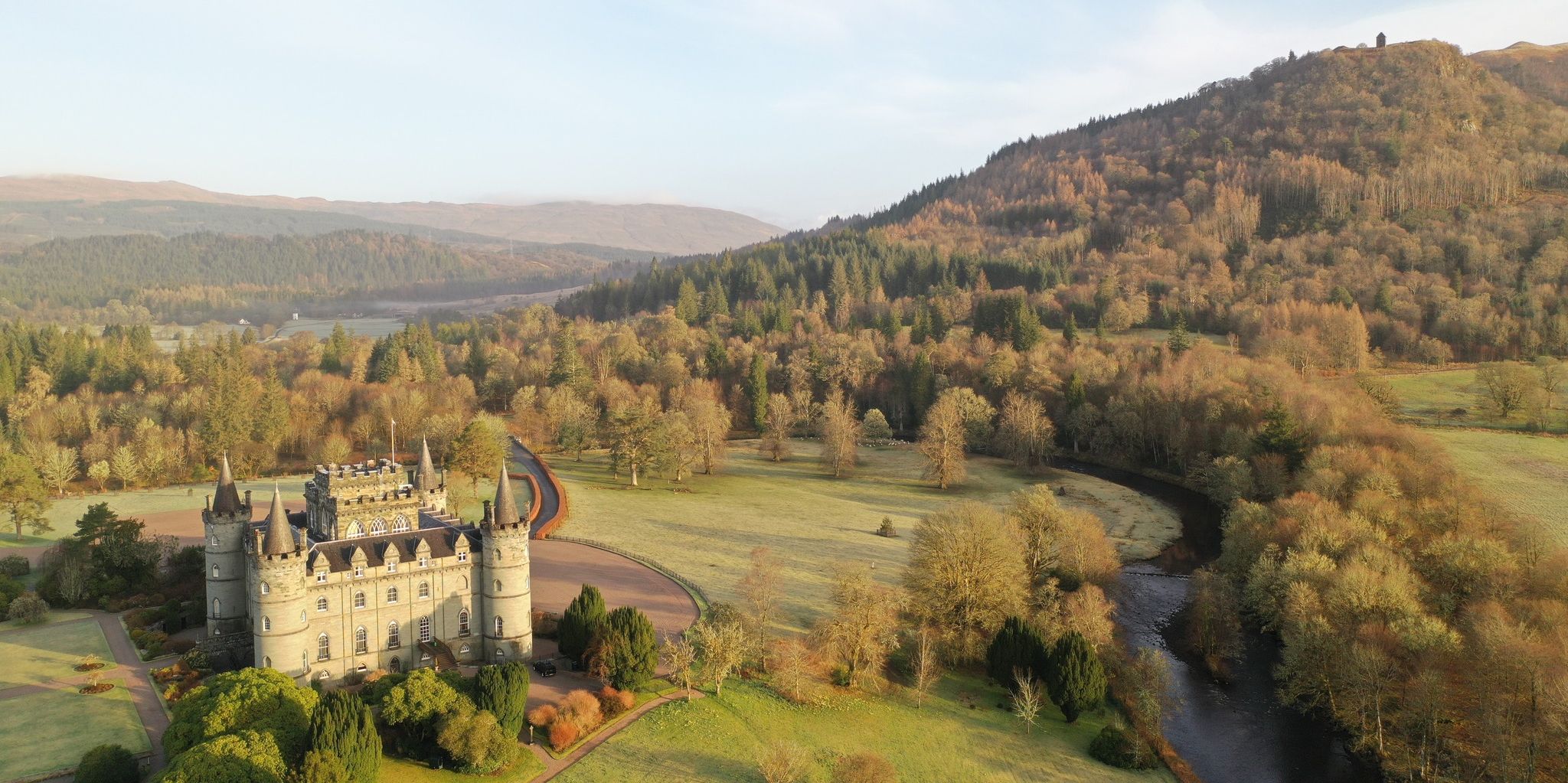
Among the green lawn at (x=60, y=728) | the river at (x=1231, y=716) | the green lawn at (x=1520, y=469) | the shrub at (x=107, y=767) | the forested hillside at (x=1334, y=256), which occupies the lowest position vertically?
the river at (x=1231, y=716)

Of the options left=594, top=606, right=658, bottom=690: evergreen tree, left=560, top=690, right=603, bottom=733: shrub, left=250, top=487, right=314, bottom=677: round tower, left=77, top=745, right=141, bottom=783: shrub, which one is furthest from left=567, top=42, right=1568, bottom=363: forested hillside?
left=77, top=745, right=141, bottom=783: shrub

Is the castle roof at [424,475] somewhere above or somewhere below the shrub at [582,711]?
above

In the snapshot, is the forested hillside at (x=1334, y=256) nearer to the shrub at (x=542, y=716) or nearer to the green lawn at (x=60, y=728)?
the shrub at (x=542, y=716)

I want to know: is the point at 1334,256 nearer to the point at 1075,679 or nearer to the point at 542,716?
the point at 1075,679

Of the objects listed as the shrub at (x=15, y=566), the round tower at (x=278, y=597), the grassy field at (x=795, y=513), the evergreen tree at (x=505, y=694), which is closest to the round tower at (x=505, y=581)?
the evergreen tree at (x=505, y=694)

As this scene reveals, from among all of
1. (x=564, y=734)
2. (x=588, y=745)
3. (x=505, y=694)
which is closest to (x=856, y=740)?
(x=588, y=745)

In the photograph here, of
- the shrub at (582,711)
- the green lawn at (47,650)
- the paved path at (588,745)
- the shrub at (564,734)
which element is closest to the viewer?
the paved path at (588,745)

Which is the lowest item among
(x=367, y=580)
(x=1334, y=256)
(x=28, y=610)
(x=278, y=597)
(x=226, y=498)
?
(x=28, y=610)

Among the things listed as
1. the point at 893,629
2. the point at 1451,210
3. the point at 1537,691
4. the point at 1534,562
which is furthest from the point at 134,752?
the point at 1451,210
